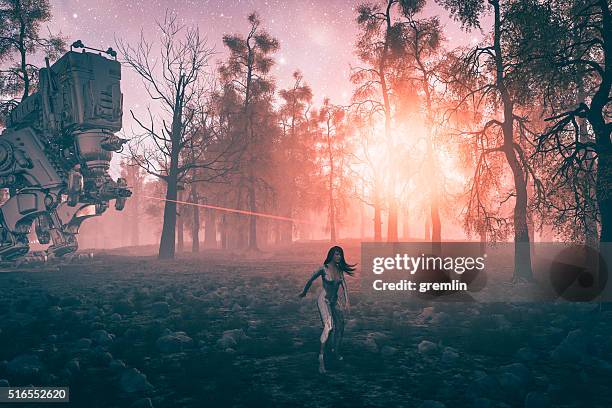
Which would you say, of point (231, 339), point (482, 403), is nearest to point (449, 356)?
point (482, 403)

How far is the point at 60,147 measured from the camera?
59.3 feet

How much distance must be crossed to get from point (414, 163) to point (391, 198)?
368 centimetres

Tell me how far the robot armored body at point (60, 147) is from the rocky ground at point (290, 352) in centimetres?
758

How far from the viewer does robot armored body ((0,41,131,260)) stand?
16.9 m

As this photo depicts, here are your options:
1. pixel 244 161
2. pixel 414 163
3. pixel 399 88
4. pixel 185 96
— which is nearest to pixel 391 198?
pixel 414 163

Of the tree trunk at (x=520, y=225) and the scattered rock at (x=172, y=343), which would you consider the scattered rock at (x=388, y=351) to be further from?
the tree trunk at (x=520, y=225)

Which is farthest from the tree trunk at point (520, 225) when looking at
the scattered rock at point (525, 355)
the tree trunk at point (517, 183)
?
the scattered rock at point (525, 355)

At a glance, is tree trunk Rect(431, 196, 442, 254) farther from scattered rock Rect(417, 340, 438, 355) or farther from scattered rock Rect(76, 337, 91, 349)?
scattered rock Rect(76, 337, 91, 349)

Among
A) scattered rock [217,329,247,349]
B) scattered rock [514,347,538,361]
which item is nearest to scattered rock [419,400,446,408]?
scattered rock [514,347,538,361]

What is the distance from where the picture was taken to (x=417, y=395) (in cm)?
481

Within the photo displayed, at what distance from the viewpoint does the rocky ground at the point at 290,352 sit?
4.82m

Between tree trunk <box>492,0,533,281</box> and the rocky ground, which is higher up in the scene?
tree trunk <box>492,0,533,281</box>

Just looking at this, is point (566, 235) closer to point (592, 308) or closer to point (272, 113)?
point (592, 308)

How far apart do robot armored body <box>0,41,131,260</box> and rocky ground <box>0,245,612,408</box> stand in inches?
298
